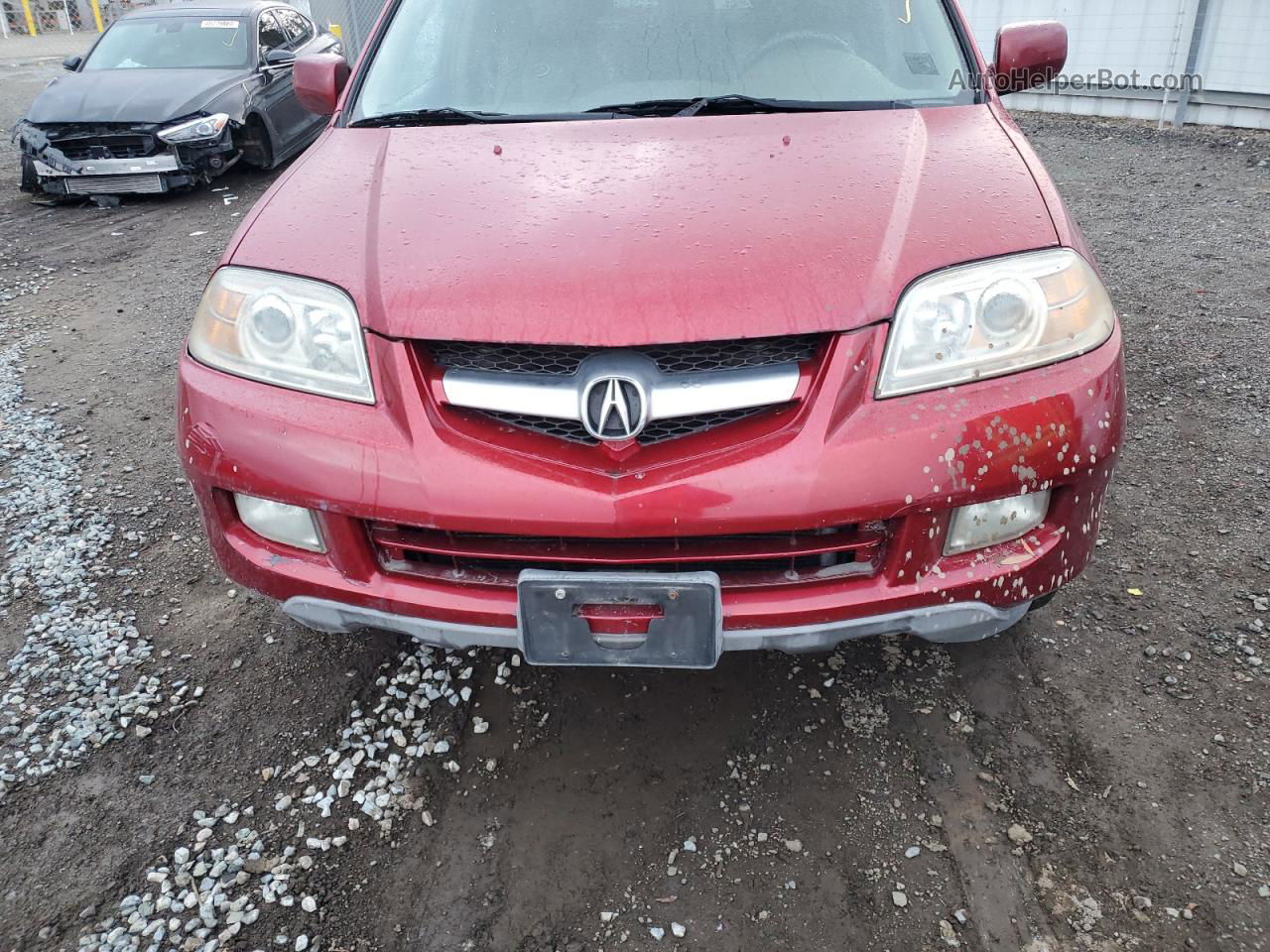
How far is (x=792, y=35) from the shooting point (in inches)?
98.5

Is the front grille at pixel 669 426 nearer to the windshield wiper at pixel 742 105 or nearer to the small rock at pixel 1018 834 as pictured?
the small rock at pixel 1018 834

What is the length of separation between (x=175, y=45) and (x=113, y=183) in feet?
5.53

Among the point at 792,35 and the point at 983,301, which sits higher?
the point at 792,35

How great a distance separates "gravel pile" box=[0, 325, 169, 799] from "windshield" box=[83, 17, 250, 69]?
5.87 m

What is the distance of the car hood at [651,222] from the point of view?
1.63m

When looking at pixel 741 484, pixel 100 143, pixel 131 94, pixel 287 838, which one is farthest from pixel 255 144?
pixel 741 484

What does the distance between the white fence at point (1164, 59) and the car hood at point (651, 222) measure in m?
7.76

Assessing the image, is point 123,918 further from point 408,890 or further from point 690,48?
point 690,48

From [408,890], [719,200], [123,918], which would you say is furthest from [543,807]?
[719,200]

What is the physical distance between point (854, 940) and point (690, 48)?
2215 millimetres

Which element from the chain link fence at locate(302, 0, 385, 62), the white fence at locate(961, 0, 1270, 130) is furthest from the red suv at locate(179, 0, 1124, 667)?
the chain link fence at locate(302, 0, 385, 62)

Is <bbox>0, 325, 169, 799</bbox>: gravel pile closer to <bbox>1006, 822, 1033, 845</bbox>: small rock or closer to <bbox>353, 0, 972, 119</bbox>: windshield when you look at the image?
<bbox>353, 0, 972, 119</bbox>: windshield

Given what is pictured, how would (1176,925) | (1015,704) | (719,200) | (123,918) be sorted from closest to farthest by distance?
(1176,925)
(123,918)
(719,200)
(1015,704)

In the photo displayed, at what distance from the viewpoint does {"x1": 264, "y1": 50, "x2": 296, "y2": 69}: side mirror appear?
8.16 meters
